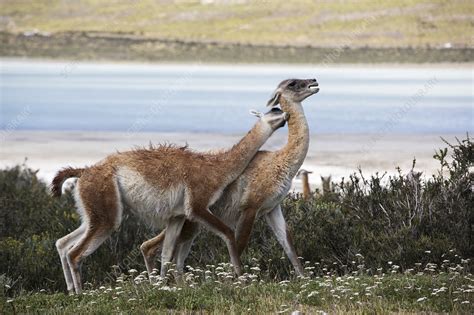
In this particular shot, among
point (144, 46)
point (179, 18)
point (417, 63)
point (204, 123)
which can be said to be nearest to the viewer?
point (204, 123)

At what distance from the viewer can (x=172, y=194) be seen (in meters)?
9.70

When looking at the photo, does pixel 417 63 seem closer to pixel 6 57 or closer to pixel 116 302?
pixel 6 57

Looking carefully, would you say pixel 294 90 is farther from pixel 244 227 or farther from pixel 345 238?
pixel 345 238

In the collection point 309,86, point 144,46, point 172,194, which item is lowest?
point 172,194

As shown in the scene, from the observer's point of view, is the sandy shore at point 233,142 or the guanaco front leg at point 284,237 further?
the sandy shore at point 233,142

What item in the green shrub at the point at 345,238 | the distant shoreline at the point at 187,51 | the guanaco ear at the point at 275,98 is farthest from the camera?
the distant shoreline at the point at 187,51

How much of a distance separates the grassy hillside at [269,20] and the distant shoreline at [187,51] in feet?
3.70

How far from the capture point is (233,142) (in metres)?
25.2

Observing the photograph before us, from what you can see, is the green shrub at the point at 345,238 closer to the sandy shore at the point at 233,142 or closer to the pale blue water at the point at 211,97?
the sandy shore at the point at 233,142

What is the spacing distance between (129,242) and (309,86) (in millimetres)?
2959

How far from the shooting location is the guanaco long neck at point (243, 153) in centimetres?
984

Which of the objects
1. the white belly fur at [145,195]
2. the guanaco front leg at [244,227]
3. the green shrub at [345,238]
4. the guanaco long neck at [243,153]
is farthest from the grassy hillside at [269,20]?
A: the white belly fur at [145,195]

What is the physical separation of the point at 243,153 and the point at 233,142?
15292 millimetres

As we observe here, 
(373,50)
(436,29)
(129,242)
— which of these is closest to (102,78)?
(373,50)
